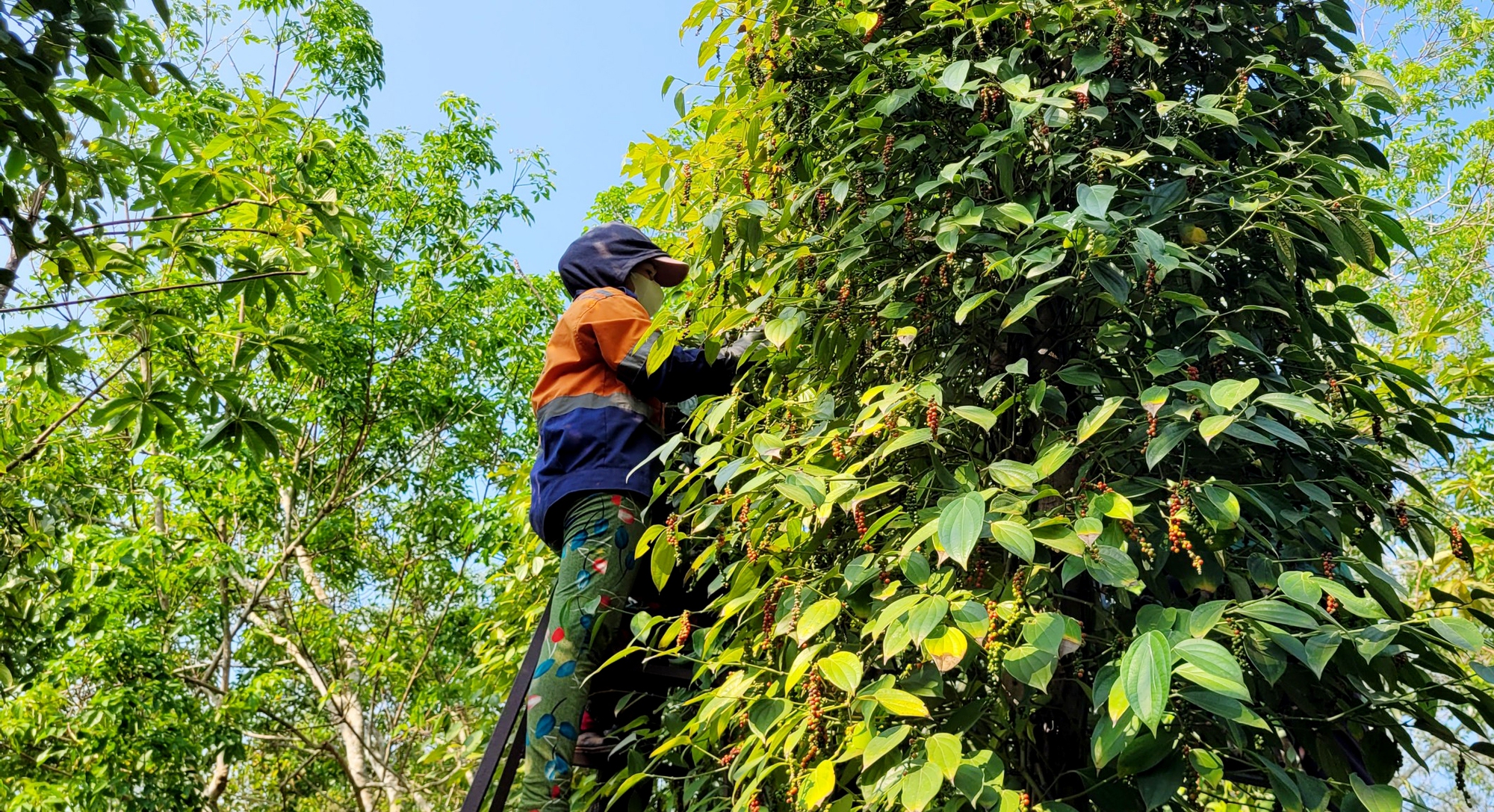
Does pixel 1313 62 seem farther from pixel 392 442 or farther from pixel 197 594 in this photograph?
pixel 197 594

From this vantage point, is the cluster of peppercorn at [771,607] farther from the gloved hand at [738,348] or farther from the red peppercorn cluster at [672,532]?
the gloved hand at [738,348]

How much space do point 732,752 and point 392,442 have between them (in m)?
7.82

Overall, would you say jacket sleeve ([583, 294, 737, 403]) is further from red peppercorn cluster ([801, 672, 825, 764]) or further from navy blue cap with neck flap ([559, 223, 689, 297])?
red peppercorn cluster ([801, 672, 825, 764])

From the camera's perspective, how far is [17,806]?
5.41 m

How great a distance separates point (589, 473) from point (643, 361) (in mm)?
235

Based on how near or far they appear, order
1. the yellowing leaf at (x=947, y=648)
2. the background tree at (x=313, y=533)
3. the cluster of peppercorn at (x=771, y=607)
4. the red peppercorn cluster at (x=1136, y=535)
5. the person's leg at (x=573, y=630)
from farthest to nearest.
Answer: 1. the background tree at (x=313, y=533)
2. the person's leg at (x=573, y=630)
3. the cluster of peppercorn at (x=771, y=607)
4. the red peppercorn cluster at (x=1136, y=535)
5. the yellowing leaf at (x=947, y=648)

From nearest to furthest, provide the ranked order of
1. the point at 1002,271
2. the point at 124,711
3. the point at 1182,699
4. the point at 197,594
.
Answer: the point at 1182,699 → the point at 1002,271 → the point at 124,711 → the point at 197,594

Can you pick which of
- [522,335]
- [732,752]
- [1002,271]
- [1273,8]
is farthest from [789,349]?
[522,335]

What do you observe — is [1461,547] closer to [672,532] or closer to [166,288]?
[672,532]

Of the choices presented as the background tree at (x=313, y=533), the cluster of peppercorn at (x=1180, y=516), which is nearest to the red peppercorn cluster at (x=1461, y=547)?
the cluster of peppercorn at (x=1180, y=516)

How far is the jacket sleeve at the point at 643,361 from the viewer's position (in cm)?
197

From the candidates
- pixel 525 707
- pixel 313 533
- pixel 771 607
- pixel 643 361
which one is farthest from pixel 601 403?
pixel 313 533

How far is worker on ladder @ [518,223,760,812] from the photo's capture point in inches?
76.8

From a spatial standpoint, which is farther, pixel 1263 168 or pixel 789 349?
pixel 789 349
